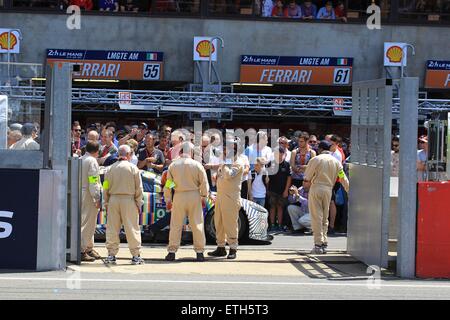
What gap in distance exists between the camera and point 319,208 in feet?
46.0

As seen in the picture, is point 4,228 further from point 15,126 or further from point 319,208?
point 319,208

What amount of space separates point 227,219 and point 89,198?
207 cm

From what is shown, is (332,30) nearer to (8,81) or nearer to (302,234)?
(302,234)

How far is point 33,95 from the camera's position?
11.2 metres

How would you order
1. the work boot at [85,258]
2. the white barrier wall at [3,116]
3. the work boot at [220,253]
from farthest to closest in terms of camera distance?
1. the work boot at [220,253]
2. the work boot at [85,258]
3. the white barrier wall at [3,116]

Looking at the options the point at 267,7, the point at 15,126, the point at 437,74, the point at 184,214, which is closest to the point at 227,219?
the point at 184,214

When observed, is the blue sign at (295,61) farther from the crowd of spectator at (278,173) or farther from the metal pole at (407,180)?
the metal pole at (407,180)

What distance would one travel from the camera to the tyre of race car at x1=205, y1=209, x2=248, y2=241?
14.5 m

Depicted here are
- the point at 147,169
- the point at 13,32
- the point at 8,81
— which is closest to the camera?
the point at 8,81

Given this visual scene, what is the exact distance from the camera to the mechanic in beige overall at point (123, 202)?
39.9 ft

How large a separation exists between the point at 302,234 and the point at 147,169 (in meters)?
3.26

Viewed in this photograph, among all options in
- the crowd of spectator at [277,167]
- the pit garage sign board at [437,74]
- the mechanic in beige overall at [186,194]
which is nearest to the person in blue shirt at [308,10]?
the pit garage sign board at [437,74]

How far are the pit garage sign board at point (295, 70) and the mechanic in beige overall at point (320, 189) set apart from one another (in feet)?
40.5
